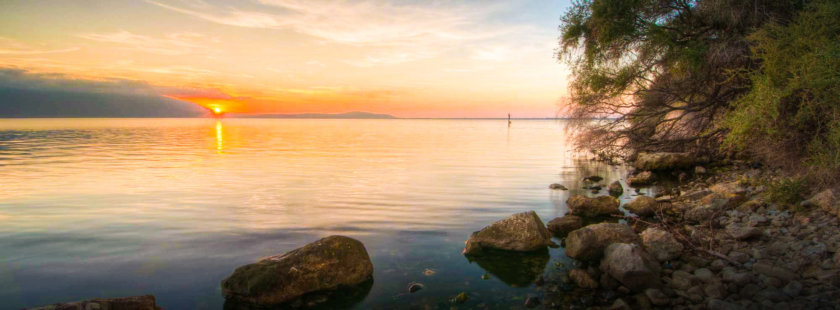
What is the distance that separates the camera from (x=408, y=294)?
7863 millimetres

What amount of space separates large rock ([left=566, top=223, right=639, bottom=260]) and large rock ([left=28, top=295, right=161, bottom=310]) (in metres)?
8.34

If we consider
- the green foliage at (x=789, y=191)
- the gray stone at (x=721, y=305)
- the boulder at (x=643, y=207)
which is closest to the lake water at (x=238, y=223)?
the boulder at (x=643, y=207)

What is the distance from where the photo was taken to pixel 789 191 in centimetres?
1143

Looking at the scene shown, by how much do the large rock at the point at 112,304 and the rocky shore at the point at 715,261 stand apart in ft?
21.8

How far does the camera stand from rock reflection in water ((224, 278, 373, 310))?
7387 millimetres

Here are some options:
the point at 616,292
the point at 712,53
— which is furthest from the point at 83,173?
the point at 712,53

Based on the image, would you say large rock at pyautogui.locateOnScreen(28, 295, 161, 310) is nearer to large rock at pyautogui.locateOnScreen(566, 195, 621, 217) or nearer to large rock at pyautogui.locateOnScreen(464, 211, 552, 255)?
large rock at pyautogui.locateOnScreen(464, 211, 552, 255)

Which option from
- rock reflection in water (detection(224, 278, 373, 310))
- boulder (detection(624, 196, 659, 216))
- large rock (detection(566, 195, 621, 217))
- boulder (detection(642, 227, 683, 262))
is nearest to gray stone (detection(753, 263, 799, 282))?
boulder (detection(642, 227, 683, 262))

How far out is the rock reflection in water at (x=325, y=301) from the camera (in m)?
7.39

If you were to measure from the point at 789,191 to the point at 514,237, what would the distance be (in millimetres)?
8148

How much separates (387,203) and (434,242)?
5866 mm

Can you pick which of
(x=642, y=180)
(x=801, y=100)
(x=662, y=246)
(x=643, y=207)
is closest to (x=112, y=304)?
(x=662, y=246)

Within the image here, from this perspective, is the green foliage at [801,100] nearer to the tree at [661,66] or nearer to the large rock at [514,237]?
the tree at [661,66]

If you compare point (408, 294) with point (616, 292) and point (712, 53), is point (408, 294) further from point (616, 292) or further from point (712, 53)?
point (712, 53)
